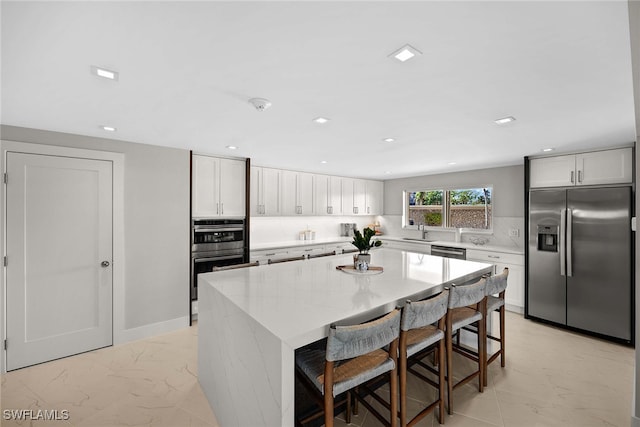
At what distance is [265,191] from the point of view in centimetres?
495

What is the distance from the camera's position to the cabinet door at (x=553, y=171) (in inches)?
144

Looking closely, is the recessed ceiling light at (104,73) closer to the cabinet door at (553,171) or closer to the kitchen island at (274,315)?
the kitchen island at (274,315)

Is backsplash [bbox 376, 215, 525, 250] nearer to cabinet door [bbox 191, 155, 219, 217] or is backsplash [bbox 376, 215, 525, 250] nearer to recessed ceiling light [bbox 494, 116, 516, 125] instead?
recessed ceiling light [bbox 494, 116, 516, 125]

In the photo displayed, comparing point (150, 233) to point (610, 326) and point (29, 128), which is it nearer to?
point (29, 128)

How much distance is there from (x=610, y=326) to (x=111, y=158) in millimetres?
6152

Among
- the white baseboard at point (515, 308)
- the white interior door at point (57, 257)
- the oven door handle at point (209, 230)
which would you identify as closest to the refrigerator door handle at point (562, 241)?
the white baseboard at point (515, 308)

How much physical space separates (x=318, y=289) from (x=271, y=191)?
323 centimetres

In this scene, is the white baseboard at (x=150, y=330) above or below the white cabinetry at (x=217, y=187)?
below

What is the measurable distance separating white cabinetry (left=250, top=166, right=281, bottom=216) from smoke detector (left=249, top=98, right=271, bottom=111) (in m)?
2.77

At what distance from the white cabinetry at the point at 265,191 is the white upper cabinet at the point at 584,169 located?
3.99 m

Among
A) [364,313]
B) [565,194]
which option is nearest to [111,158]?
[364,313]

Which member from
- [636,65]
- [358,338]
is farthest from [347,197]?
[636,65]

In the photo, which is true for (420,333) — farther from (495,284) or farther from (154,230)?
(154,230)

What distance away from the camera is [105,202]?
312 cm
